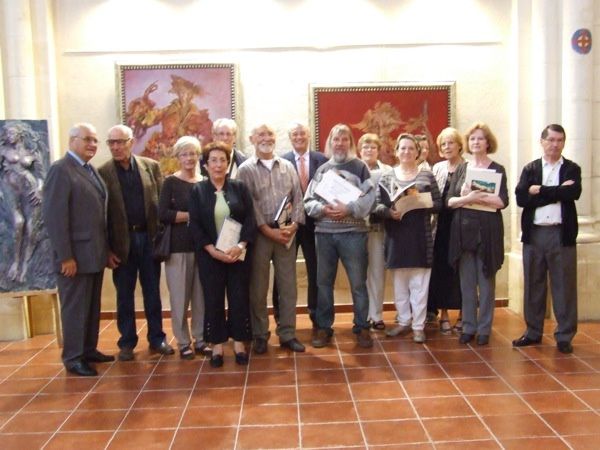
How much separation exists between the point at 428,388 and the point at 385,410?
493mm

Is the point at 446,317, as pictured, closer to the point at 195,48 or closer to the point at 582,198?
the point at 582,198

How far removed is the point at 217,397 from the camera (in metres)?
4.14

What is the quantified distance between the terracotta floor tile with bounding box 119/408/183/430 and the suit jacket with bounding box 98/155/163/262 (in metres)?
1.40

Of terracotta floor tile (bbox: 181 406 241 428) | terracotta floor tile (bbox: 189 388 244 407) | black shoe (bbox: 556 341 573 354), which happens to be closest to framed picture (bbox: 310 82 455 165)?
black shoe (bbox: 556 341 573 354)

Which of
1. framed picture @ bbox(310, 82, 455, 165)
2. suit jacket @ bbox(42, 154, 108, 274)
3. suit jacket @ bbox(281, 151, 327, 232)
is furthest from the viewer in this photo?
framed picture @ bbox(310, 82, 455, 165)

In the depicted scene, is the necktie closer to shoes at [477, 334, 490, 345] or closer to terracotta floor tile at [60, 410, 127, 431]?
shoes at [477, 334, 490, 345]

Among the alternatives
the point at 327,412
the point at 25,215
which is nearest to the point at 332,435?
the point at 327,412

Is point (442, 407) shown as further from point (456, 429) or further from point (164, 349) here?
point (164, 349)

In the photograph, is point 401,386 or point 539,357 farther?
point 539,357

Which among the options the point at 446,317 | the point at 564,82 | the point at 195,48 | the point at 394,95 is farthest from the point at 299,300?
the point at 564,82

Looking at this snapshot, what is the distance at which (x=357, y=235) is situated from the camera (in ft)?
16.6

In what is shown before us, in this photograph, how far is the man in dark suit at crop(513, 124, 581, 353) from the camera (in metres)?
4.89

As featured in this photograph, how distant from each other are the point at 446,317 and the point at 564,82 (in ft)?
8.29

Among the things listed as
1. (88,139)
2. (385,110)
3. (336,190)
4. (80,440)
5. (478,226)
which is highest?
(385,110)
